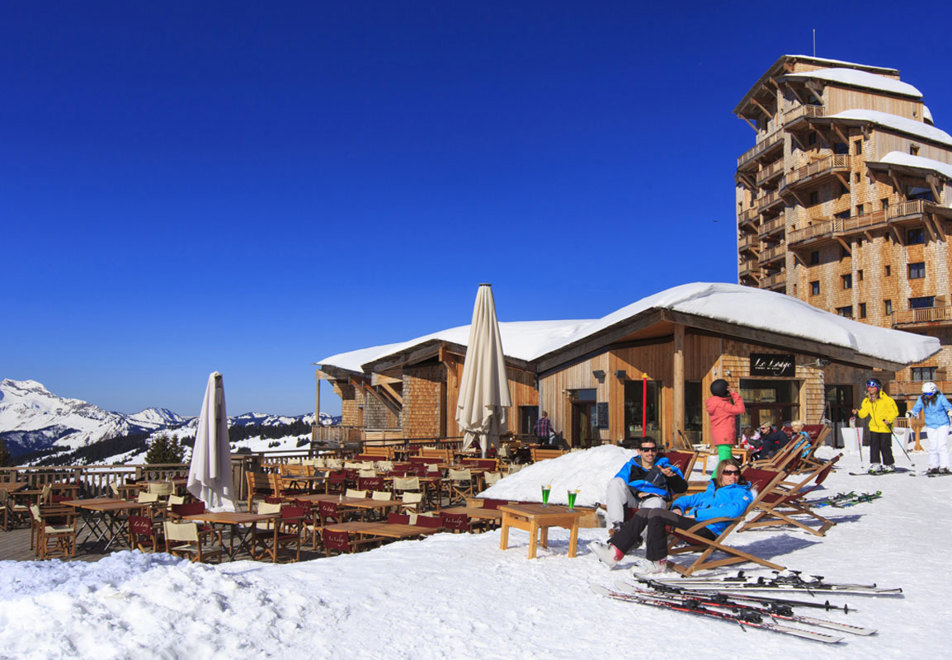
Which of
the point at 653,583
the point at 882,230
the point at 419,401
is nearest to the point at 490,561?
the point at 653,583

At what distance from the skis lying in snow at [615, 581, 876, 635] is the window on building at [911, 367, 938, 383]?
135 feet

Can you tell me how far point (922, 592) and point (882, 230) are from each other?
4244 cm

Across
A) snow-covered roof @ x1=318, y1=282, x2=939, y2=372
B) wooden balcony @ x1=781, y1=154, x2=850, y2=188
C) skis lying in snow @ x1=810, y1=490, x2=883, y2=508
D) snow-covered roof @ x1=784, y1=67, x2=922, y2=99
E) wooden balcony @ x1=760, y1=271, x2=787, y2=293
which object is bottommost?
skis lying in snow @ x1=810, y1=490, x2=883, y2=508

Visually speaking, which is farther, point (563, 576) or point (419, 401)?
point (419, 401)

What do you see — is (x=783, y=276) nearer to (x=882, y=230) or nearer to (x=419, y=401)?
(x=882, y=230)

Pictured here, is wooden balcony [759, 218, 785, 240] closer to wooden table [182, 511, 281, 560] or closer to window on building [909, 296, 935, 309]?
window on building [909, 296, 935, 309]

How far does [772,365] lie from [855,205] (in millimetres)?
31745

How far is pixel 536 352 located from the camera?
77.0 ft

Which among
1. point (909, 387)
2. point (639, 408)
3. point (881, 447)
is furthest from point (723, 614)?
point (909, 387)

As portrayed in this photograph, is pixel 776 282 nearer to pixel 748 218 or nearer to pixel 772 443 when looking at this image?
pixel 748 218

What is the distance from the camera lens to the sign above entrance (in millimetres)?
17453

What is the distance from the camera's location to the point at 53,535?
9.24m

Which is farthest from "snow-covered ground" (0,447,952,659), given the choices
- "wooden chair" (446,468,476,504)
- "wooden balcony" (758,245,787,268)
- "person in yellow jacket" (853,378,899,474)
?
"wooden balcony" (758,245,787,268)

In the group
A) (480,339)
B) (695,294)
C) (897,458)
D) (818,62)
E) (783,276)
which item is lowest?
(897,458)
